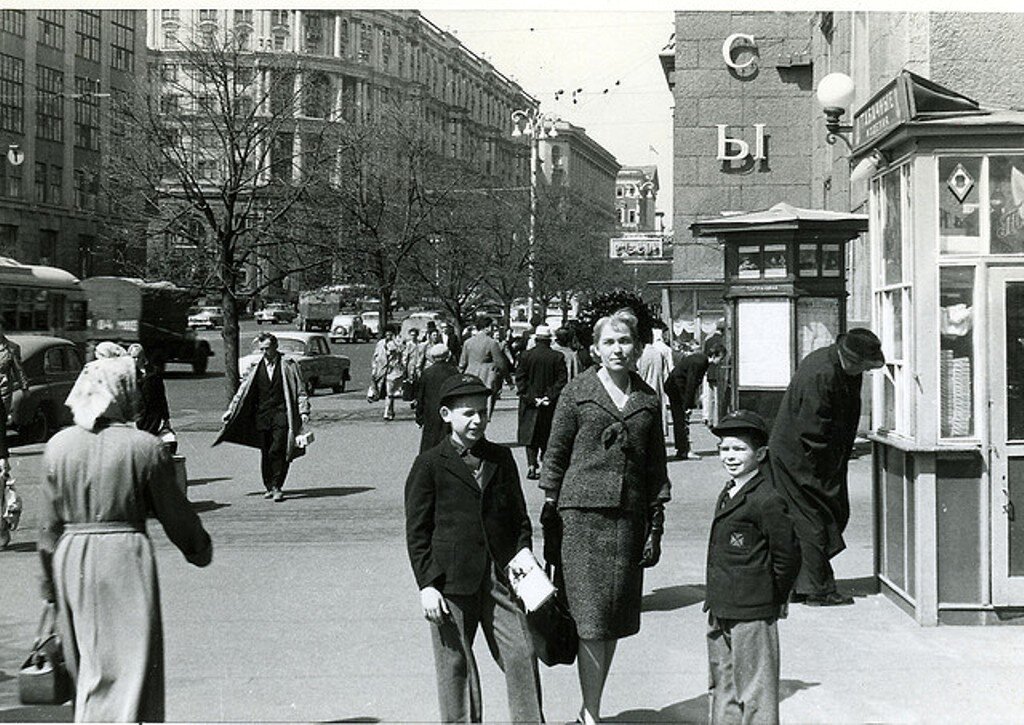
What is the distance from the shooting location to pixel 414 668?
643cm

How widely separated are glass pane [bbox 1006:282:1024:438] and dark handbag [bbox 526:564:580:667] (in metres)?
3.22

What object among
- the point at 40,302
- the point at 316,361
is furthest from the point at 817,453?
the point at 316,361

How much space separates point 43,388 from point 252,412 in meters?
8.41

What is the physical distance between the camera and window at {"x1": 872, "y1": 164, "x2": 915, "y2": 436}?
24.6 ft

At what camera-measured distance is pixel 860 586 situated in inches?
330

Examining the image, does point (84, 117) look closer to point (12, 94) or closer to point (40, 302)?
point (12, 94)

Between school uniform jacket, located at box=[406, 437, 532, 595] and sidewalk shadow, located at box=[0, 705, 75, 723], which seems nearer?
school uniform jacket, located at box=[406, 437, 532, 595]

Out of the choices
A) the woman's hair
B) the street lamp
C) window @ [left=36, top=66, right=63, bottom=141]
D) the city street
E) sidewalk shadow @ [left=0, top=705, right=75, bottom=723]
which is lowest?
sidewalk shadow @ [left=0, top=705, right=75, bottom=723]

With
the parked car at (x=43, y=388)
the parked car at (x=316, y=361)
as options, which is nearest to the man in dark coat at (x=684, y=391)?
the parked car at (x=43, y=388)

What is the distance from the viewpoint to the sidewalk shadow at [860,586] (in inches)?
324

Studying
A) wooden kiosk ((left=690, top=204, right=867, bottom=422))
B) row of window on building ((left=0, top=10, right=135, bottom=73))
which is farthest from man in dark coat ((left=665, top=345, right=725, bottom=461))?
row of window on building ((left=0, top=10, right=135, bottom=73))

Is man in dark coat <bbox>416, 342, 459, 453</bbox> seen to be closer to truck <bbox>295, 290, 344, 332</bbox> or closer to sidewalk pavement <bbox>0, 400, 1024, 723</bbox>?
sidewalk pavement <bbox>0, 400, 1024, 723</bbox>

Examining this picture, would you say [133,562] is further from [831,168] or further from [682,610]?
[831,168]

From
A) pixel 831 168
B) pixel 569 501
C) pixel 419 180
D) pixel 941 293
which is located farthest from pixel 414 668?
pixel 419 180
